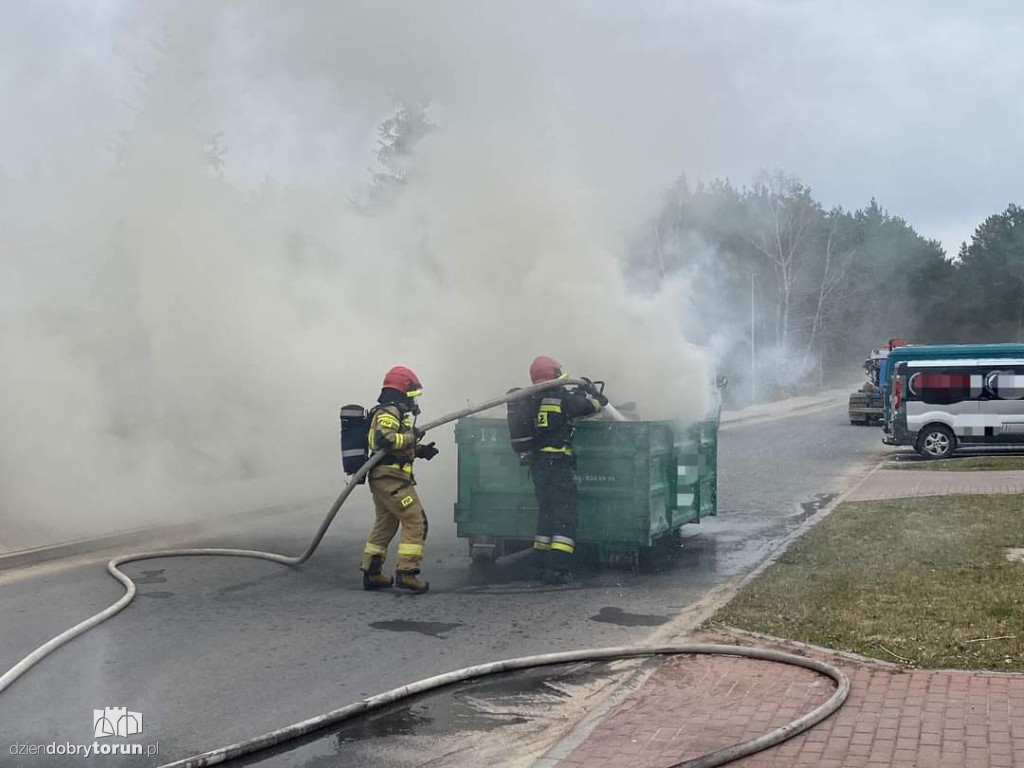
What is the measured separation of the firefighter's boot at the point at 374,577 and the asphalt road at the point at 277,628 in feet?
0.44

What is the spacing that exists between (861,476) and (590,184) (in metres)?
7.79

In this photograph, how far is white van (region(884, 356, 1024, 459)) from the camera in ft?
61.2

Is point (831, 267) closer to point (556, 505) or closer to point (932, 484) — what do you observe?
point (932, 484)

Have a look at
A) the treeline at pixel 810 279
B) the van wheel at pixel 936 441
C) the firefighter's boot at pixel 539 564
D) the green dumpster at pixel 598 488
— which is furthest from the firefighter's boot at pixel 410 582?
the van wheel at pixel 936 441

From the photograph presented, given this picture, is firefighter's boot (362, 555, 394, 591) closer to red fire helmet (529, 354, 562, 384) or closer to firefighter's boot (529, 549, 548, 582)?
firefighter's boot (529, 549, 548, 582)

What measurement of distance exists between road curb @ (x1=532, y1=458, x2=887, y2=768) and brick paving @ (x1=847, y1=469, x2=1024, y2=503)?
292 centimetres

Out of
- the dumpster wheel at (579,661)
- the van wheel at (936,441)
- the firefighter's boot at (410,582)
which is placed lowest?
the dumpster wheel at (579,661)

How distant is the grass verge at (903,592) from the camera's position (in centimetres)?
612

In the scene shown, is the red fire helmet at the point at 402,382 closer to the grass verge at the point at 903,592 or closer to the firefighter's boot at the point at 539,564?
the firefighter's boot at the point at 539,564

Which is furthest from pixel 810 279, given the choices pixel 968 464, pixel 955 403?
pixel 968 464

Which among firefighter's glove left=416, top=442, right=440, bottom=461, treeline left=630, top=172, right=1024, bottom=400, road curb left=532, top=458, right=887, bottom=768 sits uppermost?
treeline left=630, top=172, right=1024, bottom=400

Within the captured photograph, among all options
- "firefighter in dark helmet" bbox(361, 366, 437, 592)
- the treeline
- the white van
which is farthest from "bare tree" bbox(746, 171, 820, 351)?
"firefighter in dark helmet" bbox(361, 366, 437, 592)

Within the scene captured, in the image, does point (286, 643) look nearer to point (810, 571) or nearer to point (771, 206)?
point (810, 571)

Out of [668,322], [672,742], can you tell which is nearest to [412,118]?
[668,322]
